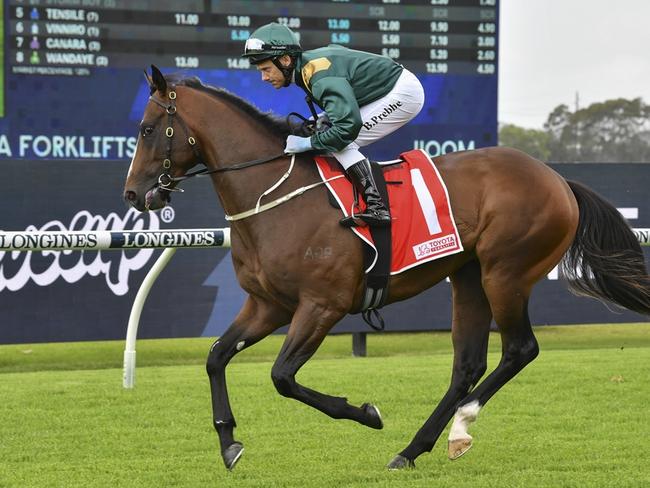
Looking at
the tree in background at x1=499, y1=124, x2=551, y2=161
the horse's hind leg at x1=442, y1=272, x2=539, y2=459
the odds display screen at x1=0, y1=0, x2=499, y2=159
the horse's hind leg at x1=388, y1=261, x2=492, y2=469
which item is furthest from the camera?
the tree in background at x1=499, y1=124, x2=551, y2=161

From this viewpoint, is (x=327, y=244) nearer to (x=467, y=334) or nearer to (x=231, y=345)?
(x=231, y=345)

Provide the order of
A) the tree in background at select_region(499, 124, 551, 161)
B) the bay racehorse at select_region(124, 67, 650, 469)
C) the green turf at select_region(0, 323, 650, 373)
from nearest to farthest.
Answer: the bay racehorse at select_region(124, 67, 650, 469) < the green turf at select_region(0, 323, 650, 373) < the tree in background at select_region(499, 124, 551, 161)

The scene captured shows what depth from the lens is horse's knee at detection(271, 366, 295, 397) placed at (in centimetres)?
450

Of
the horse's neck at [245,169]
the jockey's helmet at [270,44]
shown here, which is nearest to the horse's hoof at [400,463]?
the horse's neck at [245,169]

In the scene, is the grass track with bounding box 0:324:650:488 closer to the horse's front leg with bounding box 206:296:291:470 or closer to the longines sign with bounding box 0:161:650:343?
the horse's front leg with bounding box 206:296:291:470

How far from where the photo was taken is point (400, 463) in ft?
15.4

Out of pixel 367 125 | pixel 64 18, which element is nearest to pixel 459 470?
pixel 367 125

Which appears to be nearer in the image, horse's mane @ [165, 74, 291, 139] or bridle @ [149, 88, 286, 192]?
bridle @ [149, 88, 286, 192]

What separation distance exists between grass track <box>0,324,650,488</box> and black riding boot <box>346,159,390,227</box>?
3.28 ft

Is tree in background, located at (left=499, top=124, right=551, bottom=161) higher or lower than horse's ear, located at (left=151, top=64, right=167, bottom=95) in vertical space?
lower

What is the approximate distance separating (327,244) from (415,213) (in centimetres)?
42

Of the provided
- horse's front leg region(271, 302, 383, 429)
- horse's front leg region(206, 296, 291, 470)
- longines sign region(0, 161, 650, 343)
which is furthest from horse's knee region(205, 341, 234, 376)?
longines sign region(0, 161, 650, 343)

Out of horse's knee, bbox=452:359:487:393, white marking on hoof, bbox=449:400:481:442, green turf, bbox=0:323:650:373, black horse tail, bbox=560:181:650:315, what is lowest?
green turf, bbox=0:323:650:373

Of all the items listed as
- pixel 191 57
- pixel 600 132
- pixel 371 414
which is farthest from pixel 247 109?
pixel 600 132
